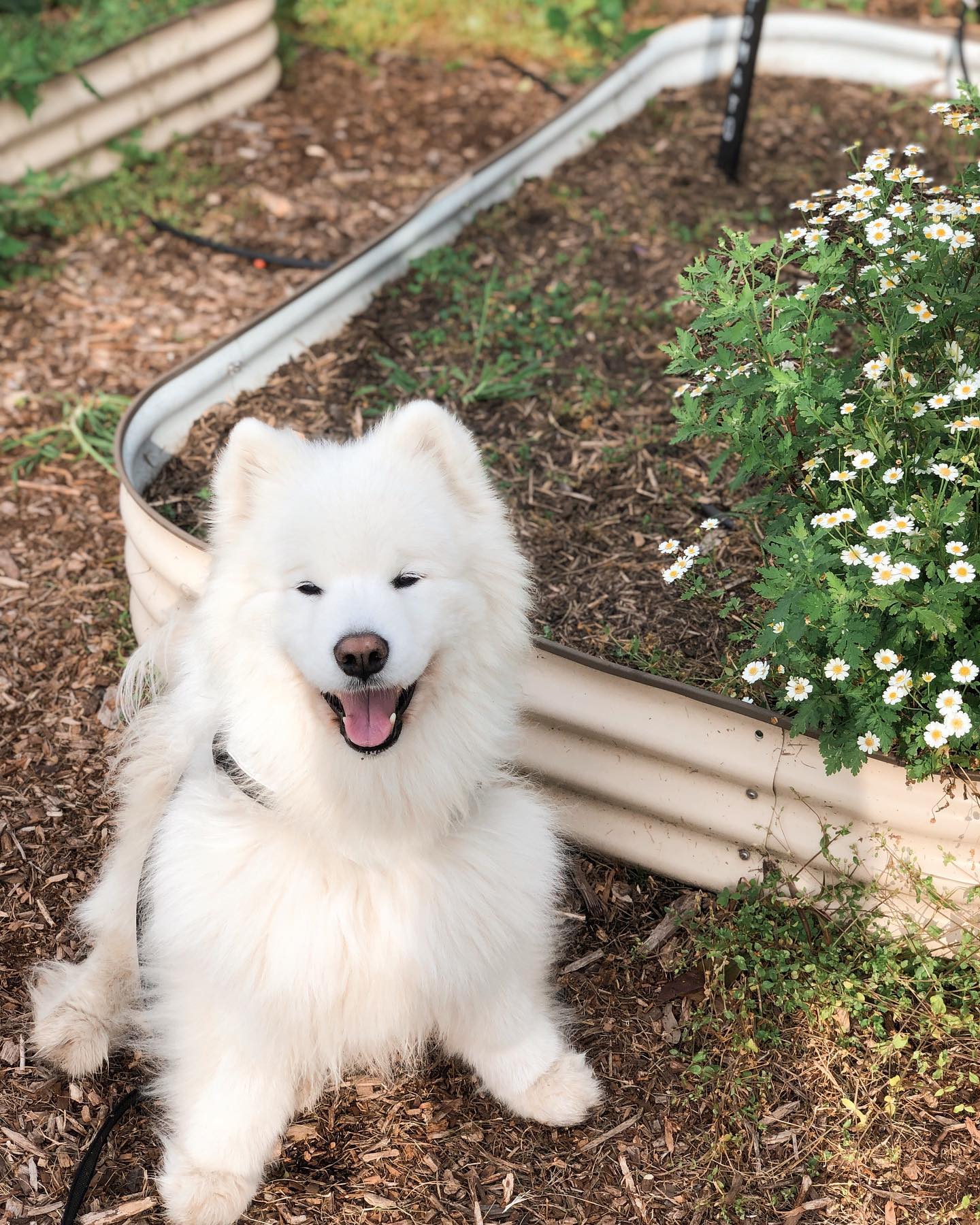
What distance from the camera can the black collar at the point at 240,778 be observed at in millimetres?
2238

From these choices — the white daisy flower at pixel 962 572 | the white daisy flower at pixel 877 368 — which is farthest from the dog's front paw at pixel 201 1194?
the white daisy flower at pixel 877 368

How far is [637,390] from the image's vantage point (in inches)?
166

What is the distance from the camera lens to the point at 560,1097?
2.62m

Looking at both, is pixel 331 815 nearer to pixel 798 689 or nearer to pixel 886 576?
pixel 798 689

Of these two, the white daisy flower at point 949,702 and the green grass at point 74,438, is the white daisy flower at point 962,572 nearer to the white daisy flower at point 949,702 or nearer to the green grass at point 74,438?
the white daisy flower at point 949,702

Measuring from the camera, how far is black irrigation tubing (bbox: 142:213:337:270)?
5.36 metres

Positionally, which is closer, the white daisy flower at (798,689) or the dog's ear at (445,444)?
the dog's ear at (445,444)

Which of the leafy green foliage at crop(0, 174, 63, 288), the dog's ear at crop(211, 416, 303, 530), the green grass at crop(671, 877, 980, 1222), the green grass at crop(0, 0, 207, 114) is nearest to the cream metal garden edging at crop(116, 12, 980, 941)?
the green grass at crop(671, 877, 980, 1222)

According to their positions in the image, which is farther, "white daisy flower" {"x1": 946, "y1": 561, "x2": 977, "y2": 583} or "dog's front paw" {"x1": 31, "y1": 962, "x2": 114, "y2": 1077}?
"dog's front paw" {"x1": 31, "y1": 962, "x2": 114, "y2": 1077}

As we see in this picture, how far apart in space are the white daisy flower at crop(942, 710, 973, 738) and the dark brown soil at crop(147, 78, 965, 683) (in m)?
0.77

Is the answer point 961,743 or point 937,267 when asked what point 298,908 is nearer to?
point 961,743

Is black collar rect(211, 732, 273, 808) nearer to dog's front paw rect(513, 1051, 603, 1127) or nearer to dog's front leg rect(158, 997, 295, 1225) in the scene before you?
dog's front leg rect(158, 997, 295, 1225)

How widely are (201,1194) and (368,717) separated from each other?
1.16m

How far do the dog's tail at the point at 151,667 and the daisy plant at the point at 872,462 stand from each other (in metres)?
1.25
